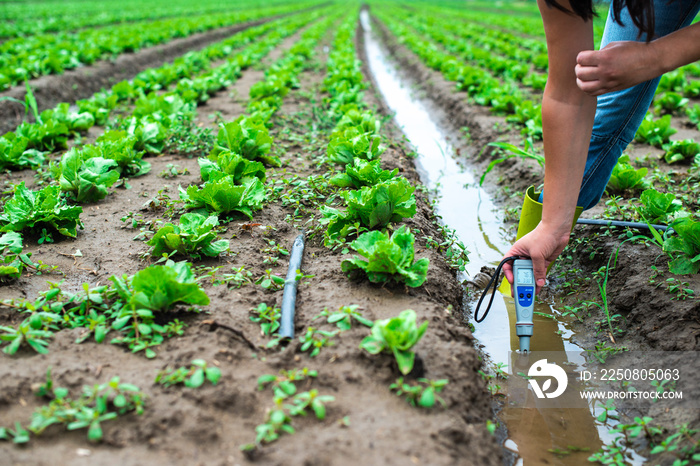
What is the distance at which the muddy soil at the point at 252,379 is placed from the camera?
1603 millimetres

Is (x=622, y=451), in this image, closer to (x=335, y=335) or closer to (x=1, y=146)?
(x=335, y=335)

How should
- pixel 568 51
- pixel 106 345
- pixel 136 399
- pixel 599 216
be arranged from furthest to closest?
pixel 599 216, pixel 106 345, pixel 568 51, pixel 136 399

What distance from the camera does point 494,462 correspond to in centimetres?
175

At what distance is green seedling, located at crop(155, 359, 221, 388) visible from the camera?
182 cm

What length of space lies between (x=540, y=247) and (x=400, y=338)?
0.84m

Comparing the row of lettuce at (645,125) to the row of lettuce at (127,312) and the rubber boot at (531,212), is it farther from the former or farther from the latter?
the row of lettuce at (127,312)

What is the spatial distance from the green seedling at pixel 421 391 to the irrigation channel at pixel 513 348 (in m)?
0.52

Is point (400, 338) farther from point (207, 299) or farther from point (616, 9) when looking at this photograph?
point (616, 9)

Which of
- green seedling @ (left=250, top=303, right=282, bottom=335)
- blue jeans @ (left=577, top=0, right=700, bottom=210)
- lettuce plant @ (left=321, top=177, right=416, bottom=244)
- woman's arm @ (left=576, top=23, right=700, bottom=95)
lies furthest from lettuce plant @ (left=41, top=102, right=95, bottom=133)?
woman's arm @ (left=576, top=23, right=700, bottom=95)

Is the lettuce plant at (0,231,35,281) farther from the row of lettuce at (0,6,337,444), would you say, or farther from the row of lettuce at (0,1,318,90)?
the row of lettuce at (0,1,318,90)

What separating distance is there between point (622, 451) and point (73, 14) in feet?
76.2

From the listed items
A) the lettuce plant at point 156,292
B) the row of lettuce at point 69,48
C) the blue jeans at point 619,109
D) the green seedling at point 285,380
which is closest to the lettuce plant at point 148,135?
the row of lettuce at point 69,48

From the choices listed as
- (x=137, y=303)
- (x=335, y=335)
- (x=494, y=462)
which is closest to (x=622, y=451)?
(x=494, y=462)

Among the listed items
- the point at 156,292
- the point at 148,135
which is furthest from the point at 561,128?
the point at 148,135
